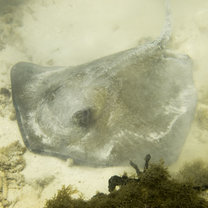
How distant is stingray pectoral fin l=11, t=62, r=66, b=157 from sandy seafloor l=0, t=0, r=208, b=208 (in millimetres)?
718

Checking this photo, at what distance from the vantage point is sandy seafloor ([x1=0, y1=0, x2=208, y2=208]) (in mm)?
4970

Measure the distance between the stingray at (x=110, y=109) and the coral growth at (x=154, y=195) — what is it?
103 centimetres

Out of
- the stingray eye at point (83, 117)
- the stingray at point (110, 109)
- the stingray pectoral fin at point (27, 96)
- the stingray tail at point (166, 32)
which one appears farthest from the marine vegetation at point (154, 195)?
the stingray tail at point (166, 32)

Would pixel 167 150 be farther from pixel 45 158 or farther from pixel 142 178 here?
pixel 45 158

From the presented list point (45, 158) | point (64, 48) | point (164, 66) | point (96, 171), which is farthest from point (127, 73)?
point (64, 48)

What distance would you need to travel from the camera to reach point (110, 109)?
3.97 metres

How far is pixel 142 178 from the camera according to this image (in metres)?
2.56

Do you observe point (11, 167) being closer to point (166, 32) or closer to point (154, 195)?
point (154, 195)

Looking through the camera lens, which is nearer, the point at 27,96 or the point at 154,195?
the point at 154,195

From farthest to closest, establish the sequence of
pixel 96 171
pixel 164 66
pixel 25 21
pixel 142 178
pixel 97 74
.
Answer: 1. pixel 25 21
2. pixel 164 66
3. pixel 97 74
4. pixel 96 171
5. pixel 142 178

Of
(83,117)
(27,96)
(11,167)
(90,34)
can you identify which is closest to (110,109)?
(83,117)

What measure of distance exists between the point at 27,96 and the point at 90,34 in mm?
4554

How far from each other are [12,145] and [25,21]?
5.79 m

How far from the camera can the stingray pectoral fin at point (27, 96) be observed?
3736mm
